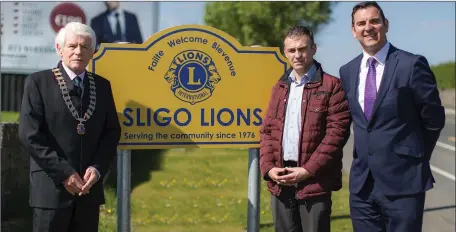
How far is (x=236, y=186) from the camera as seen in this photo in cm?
868

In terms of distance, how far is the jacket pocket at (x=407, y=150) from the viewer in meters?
3.18

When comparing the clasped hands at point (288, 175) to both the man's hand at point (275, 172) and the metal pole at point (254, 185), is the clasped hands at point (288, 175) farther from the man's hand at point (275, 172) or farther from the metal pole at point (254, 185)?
the metal pole at point (254, 185)

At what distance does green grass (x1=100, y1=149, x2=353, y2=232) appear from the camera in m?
6.21

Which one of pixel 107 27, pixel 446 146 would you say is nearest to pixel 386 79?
pixel 446 146

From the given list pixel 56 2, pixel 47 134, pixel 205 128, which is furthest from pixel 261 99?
pixel 56 2

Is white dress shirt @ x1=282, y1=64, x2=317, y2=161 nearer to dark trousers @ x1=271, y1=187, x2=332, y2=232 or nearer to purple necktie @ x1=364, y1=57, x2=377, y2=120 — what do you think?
dark trousers @ x1=271, y1=187, x2=332, y2=232

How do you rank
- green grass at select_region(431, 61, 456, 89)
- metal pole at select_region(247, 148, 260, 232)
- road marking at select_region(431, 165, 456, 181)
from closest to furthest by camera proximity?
metal pole at select_region(247, 148, 260, 232)
road marking at select_region(431, 165, 456, 181)
green grass at select_region(431, 61, 456, 89)

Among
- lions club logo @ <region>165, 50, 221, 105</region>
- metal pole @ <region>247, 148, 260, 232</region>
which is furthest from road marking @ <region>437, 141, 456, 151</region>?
lions club logo @ <region>165, 50, 221, 105</region>

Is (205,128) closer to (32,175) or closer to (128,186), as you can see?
(128,186)

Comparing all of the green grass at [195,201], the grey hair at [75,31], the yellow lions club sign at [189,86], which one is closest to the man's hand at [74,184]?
the grey hair at [75,31]

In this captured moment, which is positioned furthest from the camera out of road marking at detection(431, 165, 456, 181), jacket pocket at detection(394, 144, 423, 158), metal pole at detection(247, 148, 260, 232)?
road marking at detection(431, 165, 456, 181)

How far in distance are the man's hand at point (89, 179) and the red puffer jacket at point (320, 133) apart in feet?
3.40

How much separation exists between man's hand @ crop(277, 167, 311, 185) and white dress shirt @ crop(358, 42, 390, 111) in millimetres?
511

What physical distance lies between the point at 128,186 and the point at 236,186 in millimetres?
4818
